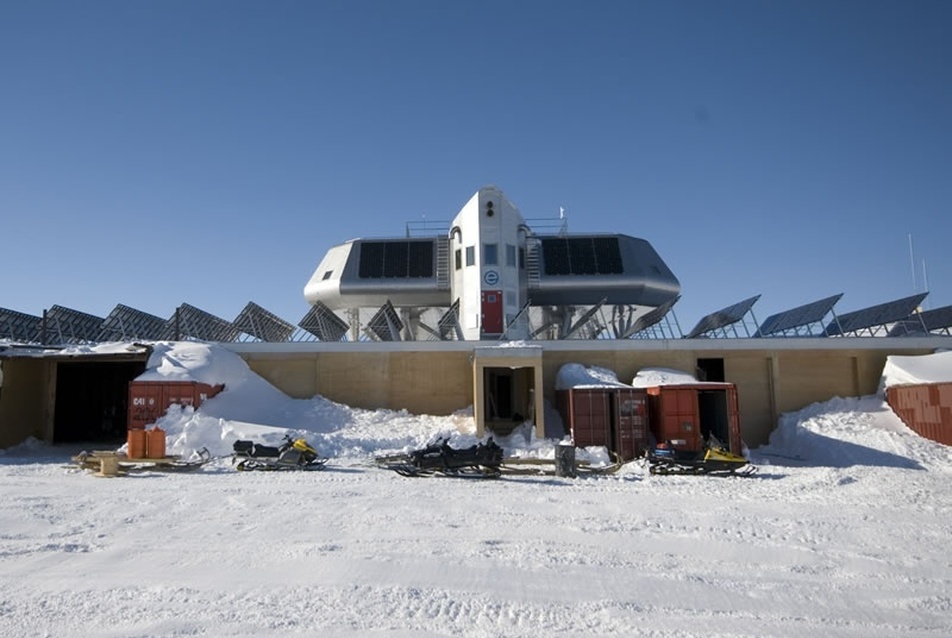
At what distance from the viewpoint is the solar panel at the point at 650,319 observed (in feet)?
107

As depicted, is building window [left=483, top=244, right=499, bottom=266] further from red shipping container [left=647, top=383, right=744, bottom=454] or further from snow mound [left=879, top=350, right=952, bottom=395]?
snow mound [left=879, top=350, right=952, bottom=395]

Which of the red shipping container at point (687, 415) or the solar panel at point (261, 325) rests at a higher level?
the solar panel at point (261, 325)

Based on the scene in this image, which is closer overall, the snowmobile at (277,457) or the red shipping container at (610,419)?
the snowmobile at (277,457)

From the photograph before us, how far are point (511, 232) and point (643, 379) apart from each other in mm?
11828

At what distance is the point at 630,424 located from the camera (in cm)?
2120

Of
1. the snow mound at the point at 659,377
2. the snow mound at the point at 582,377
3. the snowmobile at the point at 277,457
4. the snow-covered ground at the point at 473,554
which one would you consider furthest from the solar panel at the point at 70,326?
the snow mound at the point at 659,377

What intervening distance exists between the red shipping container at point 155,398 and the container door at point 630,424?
42.1ft

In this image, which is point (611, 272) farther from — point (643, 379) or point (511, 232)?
point (643, 379)

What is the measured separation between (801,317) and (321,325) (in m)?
20.1

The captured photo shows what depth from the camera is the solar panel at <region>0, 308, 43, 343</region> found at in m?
28.8

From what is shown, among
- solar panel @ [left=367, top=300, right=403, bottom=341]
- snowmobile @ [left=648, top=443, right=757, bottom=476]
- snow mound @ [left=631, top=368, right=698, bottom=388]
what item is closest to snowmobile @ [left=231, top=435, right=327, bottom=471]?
snowmobile @ [left=648, top=443, right=757, bottom=476]

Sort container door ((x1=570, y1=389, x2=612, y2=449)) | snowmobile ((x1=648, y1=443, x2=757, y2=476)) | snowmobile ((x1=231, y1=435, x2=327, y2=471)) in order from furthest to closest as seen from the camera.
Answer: container door ((x1=570, y1=389, x2=612, y2=449)), snowmobile ((x1=231, y1=435, x2=327, y2=471)), snowmobile ((x1=648, y1=443, x2=757, y2=476))

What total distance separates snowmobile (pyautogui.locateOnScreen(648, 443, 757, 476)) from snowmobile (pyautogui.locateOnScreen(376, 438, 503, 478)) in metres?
4.04

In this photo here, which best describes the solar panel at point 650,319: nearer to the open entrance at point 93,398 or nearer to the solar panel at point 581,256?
the solar panel at point 581,256
